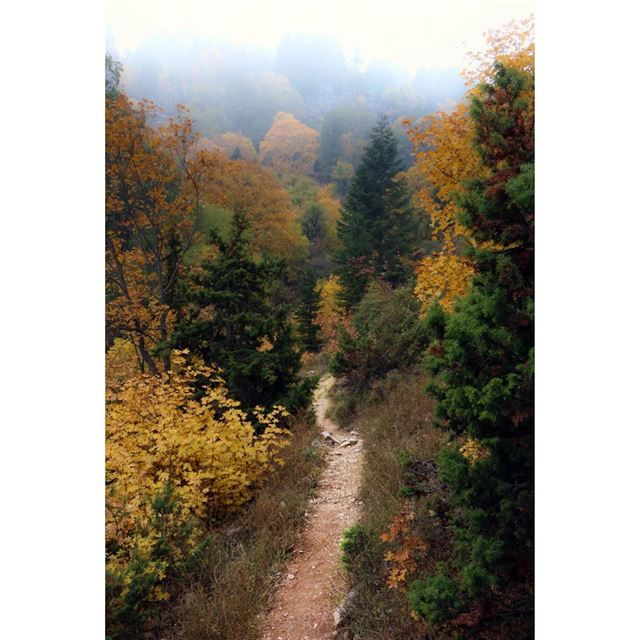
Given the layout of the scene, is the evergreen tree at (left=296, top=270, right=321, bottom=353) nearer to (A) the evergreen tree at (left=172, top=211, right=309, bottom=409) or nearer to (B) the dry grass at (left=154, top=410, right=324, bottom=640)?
(A) the evergreen tree at (left=172, top=211, right=309, bottom=409)

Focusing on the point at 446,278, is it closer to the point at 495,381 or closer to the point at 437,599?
the point at 495,381

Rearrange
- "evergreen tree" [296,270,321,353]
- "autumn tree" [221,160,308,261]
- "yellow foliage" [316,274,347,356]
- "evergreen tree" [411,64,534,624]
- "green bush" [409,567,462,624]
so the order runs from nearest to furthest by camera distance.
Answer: "evergreen tree" [411,64,534,624]
"green bush" [409,567,462,624]
"yellow foliage" [316,274,347,356]
"evergreen tree" [296,270,321,353]
"autumn tree" [221,160,308,261]

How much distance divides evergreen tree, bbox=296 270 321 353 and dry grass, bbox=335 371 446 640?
342 inches

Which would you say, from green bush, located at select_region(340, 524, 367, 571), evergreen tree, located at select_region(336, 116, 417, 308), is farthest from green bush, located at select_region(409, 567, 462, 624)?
evergreen tree, located at select_region(336, 116, 417, 308)

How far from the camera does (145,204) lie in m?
10.3

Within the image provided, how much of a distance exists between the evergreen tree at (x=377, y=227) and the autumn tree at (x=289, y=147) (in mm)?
18215

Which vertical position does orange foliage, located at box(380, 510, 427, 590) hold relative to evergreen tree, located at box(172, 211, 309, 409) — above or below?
below

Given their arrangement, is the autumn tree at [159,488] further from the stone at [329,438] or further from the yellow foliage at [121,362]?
the yellow foliage at [121,362]

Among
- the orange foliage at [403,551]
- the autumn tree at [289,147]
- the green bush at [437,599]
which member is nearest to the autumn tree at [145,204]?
the orange foliage at [403,551]

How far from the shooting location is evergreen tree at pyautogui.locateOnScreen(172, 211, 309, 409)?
7.90 metres

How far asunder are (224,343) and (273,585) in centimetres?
440

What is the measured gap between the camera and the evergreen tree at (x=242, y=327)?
25.9 feet

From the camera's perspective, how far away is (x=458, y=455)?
121 inches

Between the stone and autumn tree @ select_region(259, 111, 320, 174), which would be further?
autumn tree @ select_region(259, 111, 320, 174)
